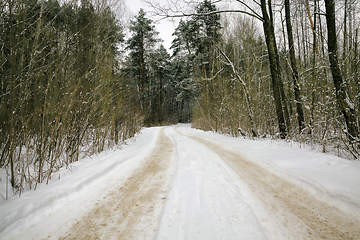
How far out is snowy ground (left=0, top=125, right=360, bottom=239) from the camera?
160 cm

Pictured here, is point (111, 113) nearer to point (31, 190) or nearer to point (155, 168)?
point (155, 168)

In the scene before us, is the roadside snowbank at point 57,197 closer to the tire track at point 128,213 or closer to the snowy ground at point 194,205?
the snowy ground at point 194,205

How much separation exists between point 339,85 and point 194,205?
4.42 metres

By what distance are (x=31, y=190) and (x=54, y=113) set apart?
50.5 inches

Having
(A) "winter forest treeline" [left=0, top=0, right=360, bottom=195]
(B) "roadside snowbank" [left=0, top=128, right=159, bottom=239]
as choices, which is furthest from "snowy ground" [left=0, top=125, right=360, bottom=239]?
(A) "winter forest treeline" [left=0, top=0, right=360, bottom=195]

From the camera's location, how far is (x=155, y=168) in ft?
12.0

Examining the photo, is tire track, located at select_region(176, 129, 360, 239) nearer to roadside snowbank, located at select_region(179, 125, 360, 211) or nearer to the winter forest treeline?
roadside snowbank, located at select_region(179, 125, 360, 211)

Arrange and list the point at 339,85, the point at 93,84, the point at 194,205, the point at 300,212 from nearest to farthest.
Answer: the point at 300,212
the point at 194,205
the point at 339,85
the point at 93,84

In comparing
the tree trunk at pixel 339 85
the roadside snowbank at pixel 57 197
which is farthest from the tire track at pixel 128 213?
the tree trunk at pixel 339 85

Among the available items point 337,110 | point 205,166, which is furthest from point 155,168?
point 337,110

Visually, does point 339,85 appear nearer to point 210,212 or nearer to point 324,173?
point 324,173

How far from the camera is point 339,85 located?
382 centimetres

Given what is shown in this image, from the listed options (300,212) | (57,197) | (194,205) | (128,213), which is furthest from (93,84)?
(300,212)

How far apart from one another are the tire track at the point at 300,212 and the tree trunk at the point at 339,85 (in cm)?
238
